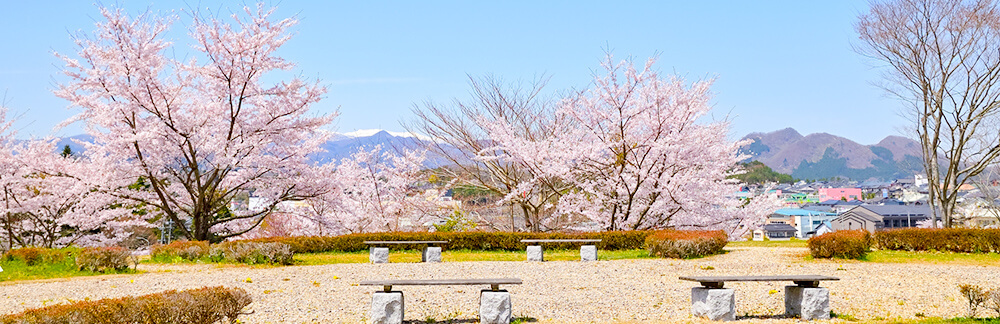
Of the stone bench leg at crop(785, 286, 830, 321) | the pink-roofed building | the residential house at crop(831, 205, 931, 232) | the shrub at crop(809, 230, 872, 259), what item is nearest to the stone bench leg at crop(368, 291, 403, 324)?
the stone bench leg at crop(785, 286, 830, 321)

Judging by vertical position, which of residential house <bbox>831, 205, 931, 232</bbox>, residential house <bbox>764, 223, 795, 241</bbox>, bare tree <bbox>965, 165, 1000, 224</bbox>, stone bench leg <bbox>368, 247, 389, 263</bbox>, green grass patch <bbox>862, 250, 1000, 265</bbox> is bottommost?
residential house <bbox>764, 223, 795, 241</bbox>

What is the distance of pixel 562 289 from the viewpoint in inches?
388

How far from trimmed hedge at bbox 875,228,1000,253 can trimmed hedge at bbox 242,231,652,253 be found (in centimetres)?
548

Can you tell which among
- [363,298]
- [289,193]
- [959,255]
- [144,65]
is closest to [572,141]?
[289,193]

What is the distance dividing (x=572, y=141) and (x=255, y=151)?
885 centimetres

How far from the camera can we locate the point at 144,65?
59.4ft

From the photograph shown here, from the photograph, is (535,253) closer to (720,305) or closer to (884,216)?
(720,305)

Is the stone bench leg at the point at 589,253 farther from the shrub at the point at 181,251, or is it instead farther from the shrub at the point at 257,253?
→ the shrub at the point at 181,251

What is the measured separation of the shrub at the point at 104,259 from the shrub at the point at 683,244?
395 inches

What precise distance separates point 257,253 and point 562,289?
7.09 meters

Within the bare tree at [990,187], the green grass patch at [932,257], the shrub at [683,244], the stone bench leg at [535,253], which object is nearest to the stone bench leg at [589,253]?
the stone bench leg at [535,253]

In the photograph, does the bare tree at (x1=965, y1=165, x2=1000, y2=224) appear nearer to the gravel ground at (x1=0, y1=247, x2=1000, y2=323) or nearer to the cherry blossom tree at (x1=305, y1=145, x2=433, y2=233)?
the gravel ground at (x1=0, y1=247, x2=1000, y2=323)

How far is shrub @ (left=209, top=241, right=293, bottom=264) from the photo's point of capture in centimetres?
1401

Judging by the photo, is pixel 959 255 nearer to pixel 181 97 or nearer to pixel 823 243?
pixel 823 243
